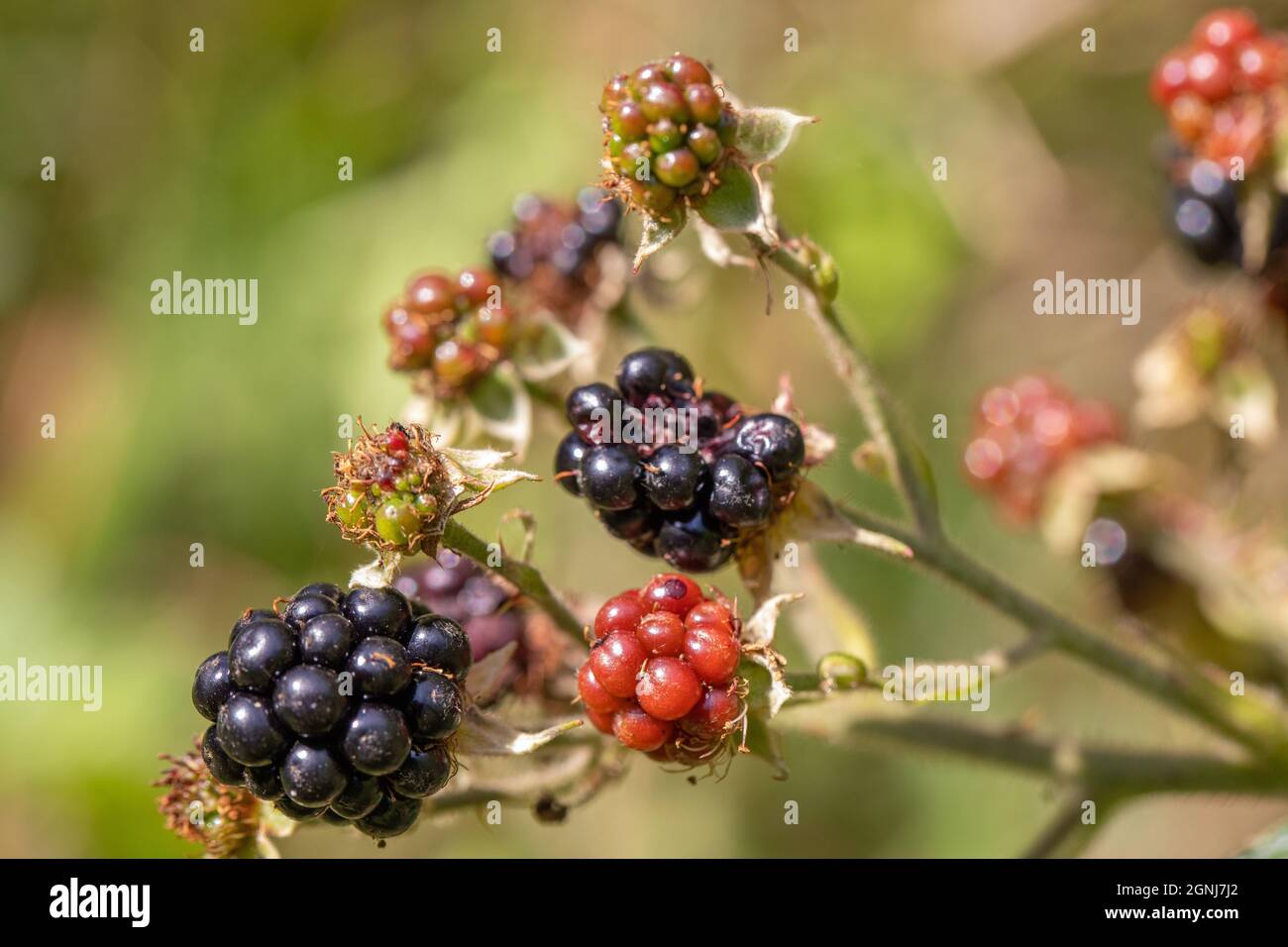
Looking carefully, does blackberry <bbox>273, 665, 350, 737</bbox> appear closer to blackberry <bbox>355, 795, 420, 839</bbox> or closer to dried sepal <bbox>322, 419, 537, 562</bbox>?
blackberry <bbox>355, 795, 420, 839</bbox>

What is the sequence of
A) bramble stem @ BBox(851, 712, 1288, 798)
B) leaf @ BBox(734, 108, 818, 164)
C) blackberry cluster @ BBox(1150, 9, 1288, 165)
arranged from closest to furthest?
leaf @ BBox(734, 108, 818, 164)
bramble stem @ BBox(851, 712, 1288, 798)
blackberry cluster @ BBox(1150, 9, 1288, 165)

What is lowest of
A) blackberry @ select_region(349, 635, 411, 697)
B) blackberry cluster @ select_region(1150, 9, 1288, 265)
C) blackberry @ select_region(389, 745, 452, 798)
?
blackberry @ select_region(389, 745, 452, 798)

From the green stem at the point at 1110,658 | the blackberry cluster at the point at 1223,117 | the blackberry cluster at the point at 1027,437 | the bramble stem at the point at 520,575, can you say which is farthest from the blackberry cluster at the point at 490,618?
the blackberry cluster at the point at 1223,117

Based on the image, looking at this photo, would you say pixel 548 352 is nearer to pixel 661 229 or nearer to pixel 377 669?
pixel 661 229

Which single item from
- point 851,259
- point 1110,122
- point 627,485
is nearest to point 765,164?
point 627,485

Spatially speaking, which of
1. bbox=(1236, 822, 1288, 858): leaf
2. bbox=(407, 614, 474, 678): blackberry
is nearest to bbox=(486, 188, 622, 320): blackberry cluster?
bbox=(407, 614, 474, 678): blackberry
